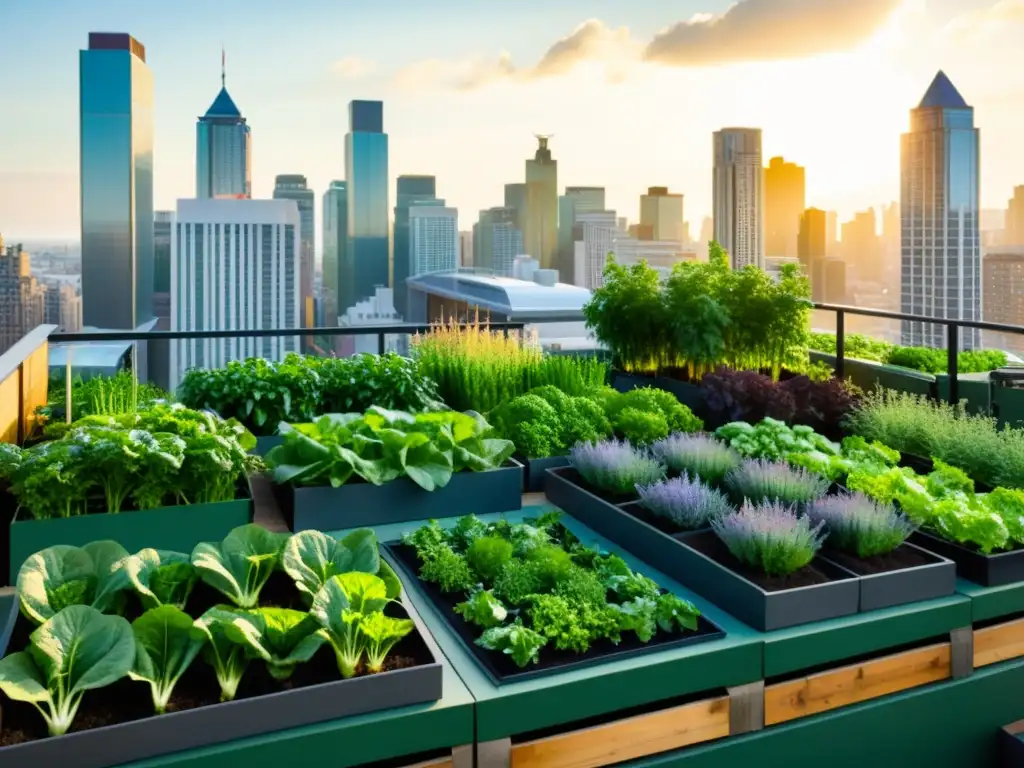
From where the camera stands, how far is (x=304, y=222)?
27828 mm

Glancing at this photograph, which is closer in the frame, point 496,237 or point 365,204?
point 496,237

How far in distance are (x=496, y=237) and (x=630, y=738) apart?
1904 cm

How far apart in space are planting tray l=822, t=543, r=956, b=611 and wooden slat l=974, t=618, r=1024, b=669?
0.49 ft

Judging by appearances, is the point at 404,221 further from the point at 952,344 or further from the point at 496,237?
the point at 952,344

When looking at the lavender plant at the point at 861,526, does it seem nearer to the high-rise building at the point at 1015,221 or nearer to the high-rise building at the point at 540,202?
the high-rise building at the point at 1015,221

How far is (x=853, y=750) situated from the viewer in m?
2.23

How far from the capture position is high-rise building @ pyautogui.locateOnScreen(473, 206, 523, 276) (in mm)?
20000

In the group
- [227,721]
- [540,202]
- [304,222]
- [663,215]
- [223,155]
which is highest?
[223,155]

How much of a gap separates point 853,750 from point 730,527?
636mm

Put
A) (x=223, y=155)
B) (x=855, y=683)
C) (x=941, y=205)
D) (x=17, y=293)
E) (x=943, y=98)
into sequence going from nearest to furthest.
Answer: (x=855, y=683), (x=17, y=293), (x=941, y=205), (x=943, y=98), (x=223, y=155)

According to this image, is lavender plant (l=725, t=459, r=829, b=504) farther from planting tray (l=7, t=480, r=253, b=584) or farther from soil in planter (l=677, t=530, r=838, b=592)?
planting tray (l=7, t=480, r=253, b=584)

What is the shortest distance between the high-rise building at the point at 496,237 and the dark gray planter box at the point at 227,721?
17899 mm

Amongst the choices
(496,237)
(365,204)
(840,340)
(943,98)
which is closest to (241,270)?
(365,204)

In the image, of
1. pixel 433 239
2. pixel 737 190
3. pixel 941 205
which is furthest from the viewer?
pixel 433 239
